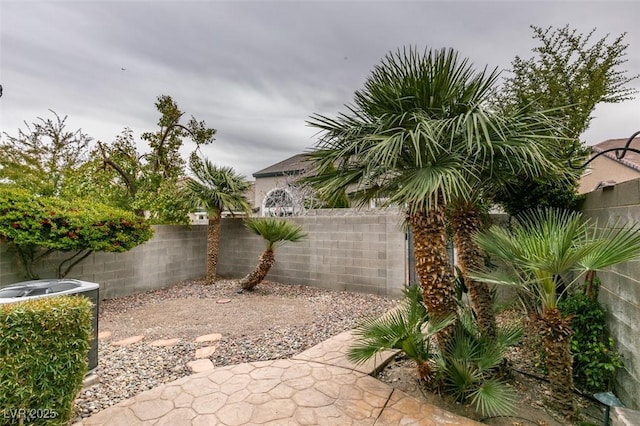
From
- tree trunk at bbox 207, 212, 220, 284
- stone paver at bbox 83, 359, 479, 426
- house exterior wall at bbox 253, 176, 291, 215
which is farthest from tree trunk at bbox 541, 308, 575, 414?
house exterior wall at bbox 253, 176, 291, 215

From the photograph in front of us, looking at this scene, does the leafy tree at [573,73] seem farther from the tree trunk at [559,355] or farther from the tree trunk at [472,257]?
the tree trunk at [559,355]

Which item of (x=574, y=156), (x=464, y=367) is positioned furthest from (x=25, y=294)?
(x=574, y=156)

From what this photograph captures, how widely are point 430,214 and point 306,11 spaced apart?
5.05 meters

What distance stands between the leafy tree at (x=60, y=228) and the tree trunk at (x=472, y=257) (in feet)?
20.1

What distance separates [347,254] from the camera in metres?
7.73

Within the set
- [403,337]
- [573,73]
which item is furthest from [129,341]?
[573,73]

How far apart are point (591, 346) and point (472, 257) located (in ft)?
4.45

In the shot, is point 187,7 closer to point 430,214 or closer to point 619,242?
point 430,214

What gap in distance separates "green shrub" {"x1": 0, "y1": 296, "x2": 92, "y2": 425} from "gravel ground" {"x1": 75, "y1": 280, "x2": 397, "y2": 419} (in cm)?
54

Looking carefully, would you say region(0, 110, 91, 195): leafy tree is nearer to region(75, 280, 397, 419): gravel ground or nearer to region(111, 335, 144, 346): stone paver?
region(75, 280, 397, 419): gravel ground

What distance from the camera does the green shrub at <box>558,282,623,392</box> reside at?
2.90 m

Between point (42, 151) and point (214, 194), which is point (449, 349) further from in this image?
point (42, 151)

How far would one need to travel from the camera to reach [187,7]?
5500 millimetres

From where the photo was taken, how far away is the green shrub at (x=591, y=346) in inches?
114
